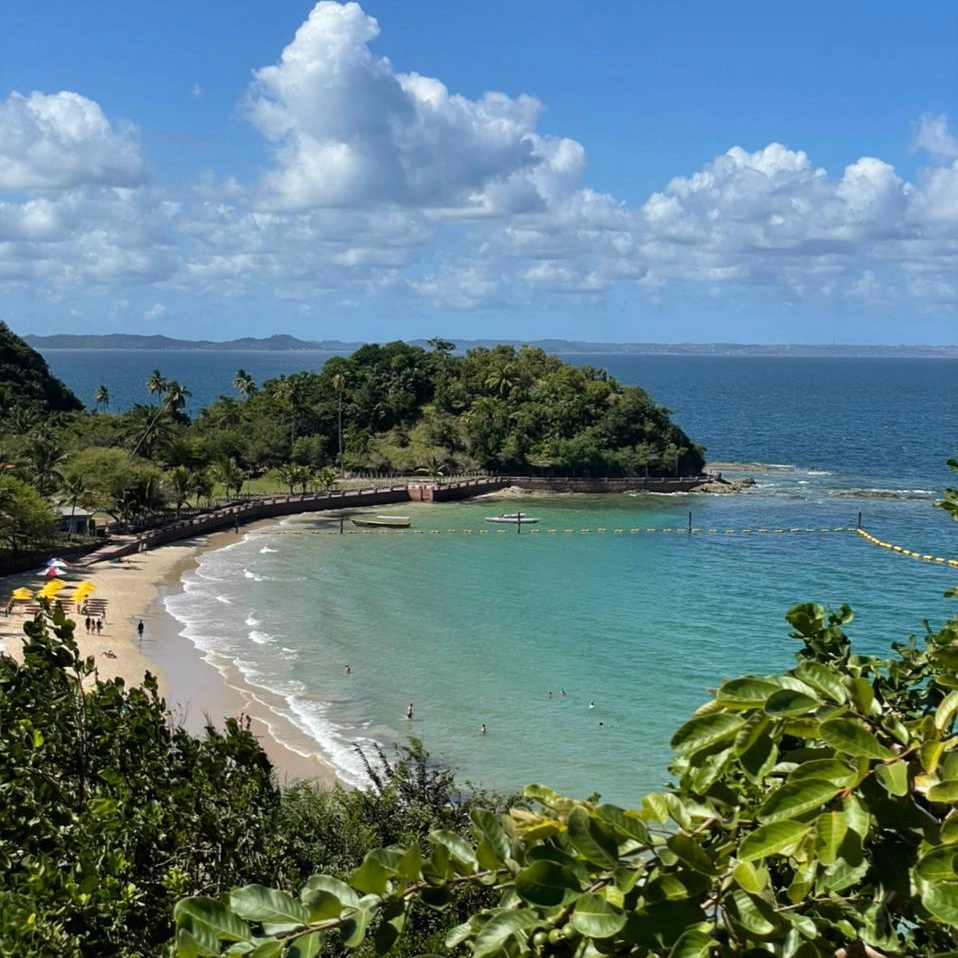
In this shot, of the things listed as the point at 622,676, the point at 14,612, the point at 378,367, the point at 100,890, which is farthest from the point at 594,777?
the point at 378,367

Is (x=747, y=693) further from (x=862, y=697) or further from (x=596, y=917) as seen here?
(x=596, y=917)

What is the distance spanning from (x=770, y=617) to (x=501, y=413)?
1757 inches

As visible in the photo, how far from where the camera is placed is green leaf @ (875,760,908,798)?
86.2 inches

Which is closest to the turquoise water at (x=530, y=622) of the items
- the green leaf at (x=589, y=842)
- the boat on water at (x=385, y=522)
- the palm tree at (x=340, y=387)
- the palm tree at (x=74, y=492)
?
the boat on water at (x=385, y=522)

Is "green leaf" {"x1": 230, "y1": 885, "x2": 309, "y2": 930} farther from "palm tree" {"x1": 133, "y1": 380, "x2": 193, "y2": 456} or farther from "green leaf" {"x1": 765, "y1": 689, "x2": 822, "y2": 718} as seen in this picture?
"palm tree" {"x1": 133, "y1": 380, "x2": 193, "y2": 456}

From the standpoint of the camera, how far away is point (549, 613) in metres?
41.7

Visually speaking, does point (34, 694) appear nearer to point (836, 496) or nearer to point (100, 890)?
point (100, 890)

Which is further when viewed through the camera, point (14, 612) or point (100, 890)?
point (14, 612)

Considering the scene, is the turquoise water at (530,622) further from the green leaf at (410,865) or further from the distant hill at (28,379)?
the distant hill at (28,379)

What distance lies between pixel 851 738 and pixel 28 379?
318ft

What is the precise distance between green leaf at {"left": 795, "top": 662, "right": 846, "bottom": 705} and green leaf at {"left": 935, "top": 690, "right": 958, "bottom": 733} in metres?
0.27

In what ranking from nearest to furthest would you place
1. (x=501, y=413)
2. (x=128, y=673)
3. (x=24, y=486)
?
1. (x=128, y=673)
2. (x=24, y=486)
3. (x=501, y=413)

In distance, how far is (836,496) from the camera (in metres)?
75.1

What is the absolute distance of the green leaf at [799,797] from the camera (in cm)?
219
